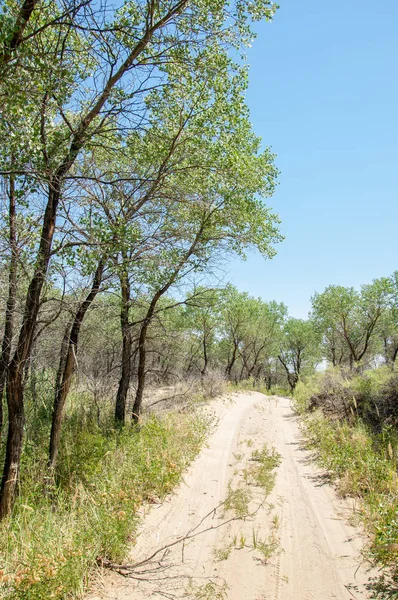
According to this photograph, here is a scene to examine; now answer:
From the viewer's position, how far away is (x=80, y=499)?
5.77 m

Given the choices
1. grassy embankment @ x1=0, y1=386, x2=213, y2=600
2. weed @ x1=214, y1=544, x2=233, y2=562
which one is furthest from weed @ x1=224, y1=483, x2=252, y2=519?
grassy embankment @ x1=0, y1=386, x2=213, y2=600

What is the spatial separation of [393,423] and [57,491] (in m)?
8.09

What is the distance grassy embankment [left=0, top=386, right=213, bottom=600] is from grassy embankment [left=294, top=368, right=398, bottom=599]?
3.08 meters

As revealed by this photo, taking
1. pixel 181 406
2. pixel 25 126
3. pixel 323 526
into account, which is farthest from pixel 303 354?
pixel 25 126

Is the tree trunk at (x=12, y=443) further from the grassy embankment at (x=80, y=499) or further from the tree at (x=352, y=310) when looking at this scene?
the tree at (x=352, y=310)

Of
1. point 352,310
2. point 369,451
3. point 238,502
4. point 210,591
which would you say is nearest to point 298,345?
point 352,310

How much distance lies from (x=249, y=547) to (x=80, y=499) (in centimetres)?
255

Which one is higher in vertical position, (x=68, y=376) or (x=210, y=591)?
(x=68, y=376)

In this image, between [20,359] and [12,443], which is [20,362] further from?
[12,443]

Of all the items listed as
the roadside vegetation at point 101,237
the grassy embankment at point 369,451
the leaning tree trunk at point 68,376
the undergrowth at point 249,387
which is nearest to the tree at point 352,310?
the undergrowth at point 249,387

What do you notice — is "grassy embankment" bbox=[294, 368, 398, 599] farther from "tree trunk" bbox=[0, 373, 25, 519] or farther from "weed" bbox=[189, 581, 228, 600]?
"tree trunk" bbox=[0, 373, 25, 519]

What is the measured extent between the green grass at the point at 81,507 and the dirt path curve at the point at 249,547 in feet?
1.15

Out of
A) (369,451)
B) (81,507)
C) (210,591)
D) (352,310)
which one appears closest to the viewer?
(210,591)

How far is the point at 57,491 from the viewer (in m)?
6.70
